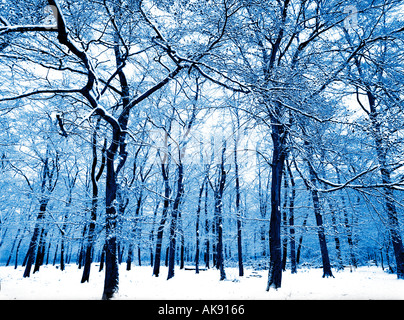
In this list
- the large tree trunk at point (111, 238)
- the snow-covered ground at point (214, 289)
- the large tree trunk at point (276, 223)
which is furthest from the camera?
the large tree trunk at point (276, 223)

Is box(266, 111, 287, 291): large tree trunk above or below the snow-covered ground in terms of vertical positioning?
above

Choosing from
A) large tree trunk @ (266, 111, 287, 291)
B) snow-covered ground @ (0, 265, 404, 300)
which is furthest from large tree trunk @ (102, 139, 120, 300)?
large tree trunk @ (266, 111, 287, 291)

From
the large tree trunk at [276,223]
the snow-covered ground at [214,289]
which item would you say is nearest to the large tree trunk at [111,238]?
the snow-covered ground at [214,289]

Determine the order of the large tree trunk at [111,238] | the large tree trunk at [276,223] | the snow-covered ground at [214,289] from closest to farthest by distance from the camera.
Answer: the large tree trunk at [111,238] < the snow-covered ground at [214,289] < the large tree trunk at [276,223]

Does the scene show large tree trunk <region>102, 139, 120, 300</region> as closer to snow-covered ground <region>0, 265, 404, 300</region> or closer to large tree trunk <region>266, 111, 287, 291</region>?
snow-covered ground <region>0, 265, 404, 300</region>

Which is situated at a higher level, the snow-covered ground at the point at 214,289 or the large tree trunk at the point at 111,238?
the large tree trunk at the point at 111,238

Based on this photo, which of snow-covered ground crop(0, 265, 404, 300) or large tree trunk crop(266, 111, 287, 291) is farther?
large tree trunk crop(266, 111, 287, 291)

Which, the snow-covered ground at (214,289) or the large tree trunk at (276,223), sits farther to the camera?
the large tree trunk at (276,223)

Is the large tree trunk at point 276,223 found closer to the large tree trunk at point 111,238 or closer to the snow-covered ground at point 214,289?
the snow-covered ground at point 214,289

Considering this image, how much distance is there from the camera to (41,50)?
477 centimetres

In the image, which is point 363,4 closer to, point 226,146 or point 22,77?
point 22,77

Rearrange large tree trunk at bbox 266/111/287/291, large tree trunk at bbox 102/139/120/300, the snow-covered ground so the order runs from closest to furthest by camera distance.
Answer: large tree trunk at bbox 102/139/120/300
the snow-covered ground
large tree trunk at bbox 266/111/287/291

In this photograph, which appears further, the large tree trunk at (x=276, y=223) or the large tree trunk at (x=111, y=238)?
the large tree trunk at (x=276, y=223)

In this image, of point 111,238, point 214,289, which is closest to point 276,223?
point 214,289
